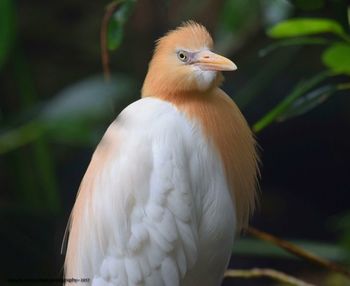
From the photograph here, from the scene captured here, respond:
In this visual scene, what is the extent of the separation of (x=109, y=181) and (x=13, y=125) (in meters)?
0.67

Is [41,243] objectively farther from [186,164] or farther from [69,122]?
[186,164]

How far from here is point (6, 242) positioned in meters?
0.54

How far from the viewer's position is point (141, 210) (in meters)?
1.19

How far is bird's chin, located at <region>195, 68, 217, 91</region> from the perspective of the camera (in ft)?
3.95

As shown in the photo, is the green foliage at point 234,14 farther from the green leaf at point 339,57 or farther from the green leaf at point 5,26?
the green leaf at point 5,26

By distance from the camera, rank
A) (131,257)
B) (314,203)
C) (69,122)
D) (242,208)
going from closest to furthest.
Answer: (69,122) → (131,257) → (242,208) → (314,203)

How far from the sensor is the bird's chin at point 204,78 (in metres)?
1.21

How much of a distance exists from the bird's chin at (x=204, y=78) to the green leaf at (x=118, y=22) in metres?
0.15

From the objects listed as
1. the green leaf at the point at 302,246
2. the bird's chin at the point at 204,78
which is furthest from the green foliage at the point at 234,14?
the green leaf at the point at 302,246

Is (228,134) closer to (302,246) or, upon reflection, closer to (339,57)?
(339,57)

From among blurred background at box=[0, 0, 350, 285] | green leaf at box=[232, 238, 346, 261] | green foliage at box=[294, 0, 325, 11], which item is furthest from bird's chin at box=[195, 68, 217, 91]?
green leaf at box=[232, 238, 346, 261]

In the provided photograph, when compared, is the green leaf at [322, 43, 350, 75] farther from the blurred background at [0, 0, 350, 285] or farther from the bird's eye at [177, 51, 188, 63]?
the blurred background at [0, 0, 350, 285]

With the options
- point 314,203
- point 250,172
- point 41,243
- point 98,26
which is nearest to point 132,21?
point 98,26

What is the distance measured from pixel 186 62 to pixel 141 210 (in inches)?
10.3
